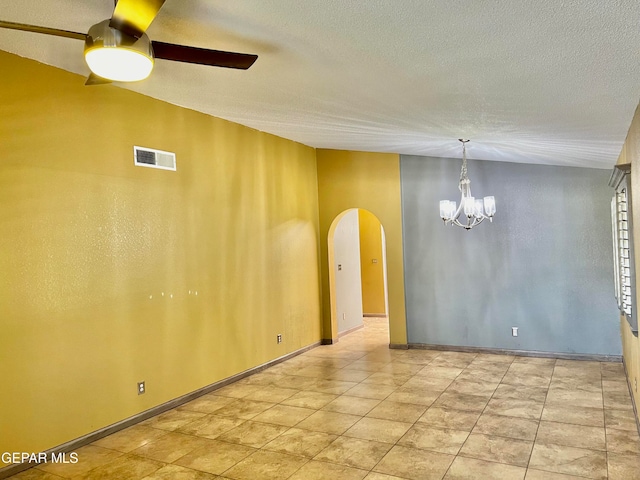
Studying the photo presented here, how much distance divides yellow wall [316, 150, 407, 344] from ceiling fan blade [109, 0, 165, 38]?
5111 mm

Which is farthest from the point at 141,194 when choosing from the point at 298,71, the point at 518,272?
the point at 518,272

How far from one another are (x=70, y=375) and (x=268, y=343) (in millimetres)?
2639

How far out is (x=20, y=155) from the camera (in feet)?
11.1

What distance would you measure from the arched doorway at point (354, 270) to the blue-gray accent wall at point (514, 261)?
48.5 inches

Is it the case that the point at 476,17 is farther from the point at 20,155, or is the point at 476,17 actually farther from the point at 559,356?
the point at 559,356

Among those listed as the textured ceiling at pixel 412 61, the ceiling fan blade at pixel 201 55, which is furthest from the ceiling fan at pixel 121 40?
the textured ceiling at pixel 412 61

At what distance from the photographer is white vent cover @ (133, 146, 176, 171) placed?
14.2 feet

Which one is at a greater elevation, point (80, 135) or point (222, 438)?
point (80, 135)

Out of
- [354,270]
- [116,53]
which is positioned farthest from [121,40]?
[354,270]

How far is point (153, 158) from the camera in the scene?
4.46 meters

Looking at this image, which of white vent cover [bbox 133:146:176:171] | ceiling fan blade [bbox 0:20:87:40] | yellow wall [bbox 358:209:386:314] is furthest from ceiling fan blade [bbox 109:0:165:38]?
yellow wall [bbox 358:209:386:314]

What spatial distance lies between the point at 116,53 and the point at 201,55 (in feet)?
1.69

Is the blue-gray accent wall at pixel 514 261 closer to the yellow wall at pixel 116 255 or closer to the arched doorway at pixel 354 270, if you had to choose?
the arched doorway at pixel 354 270

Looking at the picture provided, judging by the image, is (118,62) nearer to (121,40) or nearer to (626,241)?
(121,40)
